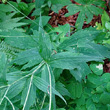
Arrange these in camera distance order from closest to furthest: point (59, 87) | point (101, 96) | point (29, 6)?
point (101, 96) < point (59, 87) < point (29, 6)

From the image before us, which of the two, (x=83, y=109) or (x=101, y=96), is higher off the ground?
(x=101, y=96)

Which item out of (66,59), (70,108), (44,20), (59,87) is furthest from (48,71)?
(44,20)

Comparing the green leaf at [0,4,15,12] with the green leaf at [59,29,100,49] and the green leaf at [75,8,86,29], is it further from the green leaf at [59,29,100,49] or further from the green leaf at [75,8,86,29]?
the green leaf at [59,29,100,49]

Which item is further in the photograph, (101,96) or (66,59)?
(101,96)

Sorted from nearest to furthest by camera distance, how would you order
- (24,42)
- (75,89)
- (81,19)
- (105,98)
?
(105,98), (24,42), (75,89), (81,19)

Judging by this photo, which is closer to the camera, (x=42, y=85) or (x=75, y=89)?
(x=42, y=85)

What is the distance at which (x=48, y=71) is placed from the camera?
90 centimetres

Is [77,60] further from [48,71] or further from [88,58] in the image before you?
[48,71]

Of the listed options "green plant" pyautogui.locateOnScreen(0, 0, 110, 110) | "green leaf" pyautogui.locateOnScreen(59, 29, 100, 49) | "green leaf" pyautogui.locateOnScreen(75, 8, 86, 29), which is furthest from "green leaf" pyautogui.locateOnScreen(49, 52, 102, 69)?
"green leaf" pyautogui.locateOnScreen(75, 8, 86, 29)

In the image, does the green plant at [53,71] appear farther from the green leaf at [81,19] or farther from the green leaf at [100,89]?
the green leaf at [81,19]

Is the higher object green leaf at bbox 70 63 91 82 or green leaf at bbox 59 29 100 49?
green leaf at bbox 59 29 100 49

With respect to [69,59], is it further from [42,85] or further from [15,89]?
[15,89]

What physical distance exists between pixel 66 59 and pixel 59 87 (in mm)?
451

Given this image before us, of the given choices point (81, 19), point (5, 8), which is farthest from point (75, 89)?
point (5, 8)
